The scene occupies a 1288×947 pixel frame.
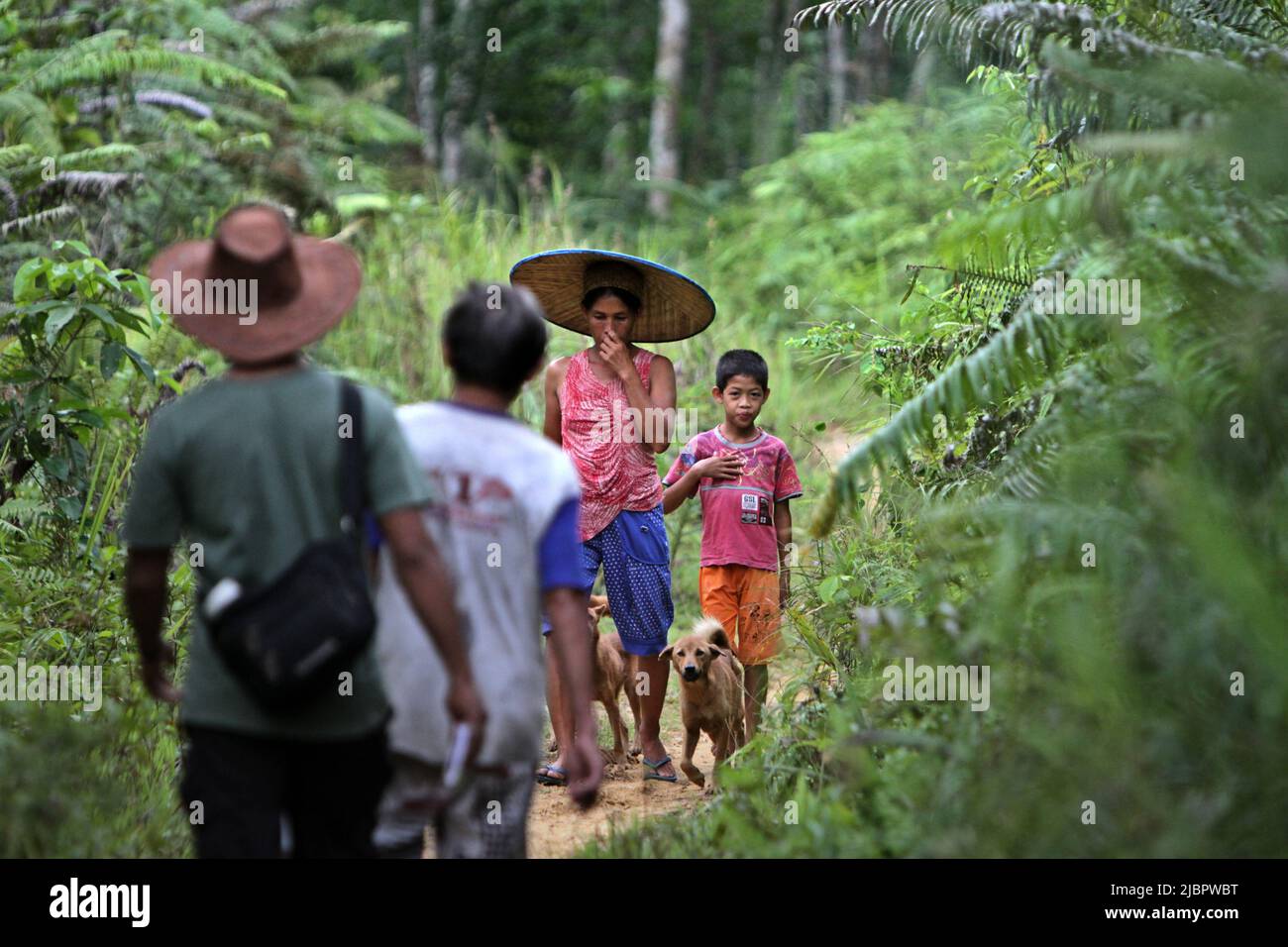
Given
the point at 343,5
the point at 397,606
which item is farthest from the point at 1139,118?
the point at 343,5

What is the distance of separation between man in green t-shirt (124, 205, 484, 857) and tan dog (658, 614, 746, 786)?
279 cm

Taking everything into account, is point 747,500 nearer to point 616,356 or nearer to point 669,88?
point 616,356

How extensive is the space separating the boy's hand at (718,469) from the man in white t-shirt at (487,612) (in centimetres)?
291

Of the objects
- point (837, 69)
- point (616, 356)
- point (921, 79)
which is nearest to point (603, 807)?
point (616, 356)

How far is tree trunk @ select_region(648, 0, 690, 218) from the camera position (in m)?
17.0

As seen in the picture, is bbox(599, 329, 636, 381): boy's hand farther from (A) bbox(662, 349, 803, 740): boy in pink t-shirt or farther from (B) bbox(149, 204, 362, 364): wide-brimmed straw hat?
(B) bbox(149, 204, 362, 364): wide-brimmed straw hat

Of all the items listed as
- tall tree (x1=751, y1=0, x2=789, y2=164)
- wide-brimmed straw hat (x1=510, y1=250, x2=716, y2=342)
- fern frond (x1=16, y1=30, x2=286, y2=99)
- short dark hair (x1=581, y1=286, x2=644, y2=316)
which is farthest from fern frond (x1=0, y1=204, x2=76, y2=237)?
tall tree (x1=751, y1=0, x2=789, y2=164)

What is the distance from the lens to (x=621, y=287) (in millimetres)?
5941

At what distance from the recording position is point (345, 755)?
3.13m

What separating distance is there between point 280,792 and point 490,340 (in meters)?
1.19

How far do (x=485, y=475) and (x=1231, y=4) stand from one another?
168 inches
